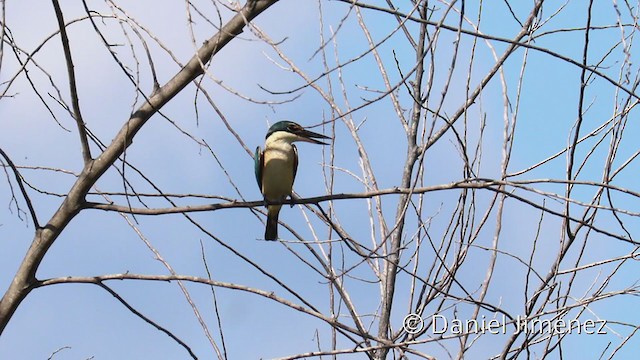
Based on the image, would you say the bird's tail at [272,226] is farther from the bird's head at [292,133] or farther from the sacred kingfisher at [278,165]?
the bird's head at [292,133]

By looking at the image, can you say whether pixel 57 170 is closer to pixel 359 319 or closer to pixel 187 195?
pixel 187 195

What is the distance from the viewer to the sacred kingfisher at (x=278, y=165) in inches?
211

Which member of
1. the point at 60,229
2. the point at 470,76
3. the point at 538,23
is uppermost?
the point at 538,23

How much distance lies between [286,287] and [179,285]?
506 mm

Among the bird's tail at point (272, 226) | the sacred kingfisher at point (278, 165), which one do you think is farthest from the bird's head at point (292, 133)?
the bird's tail at point (272, 226)

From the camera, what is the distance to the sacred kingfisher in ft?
17.6

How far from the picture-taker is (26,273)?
10.2 feet

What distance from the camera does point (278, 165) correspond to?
5371 mm

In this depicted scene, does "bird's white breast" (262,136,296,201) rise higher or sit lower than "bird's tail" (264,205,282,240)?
higher

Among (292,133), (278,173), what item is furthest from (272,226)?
(292,133)

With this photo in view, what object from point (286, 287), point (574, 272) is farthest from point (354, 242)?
point (574, 272)

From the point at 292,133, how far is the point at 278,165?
278 millimetres

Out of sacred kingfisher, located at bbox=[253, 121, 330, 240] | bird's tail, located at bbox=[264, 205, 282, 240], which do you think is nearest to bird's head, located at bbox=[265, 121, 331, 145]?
sacred kingfisher, located at bbox=[253, 121, 330, 240]

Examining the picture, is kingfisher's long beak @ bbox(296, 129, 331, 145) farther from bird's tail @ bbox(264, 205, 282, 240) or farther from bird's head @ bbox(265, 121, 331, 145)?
bird's tail @ bbox(264, 205, 282, 240)
